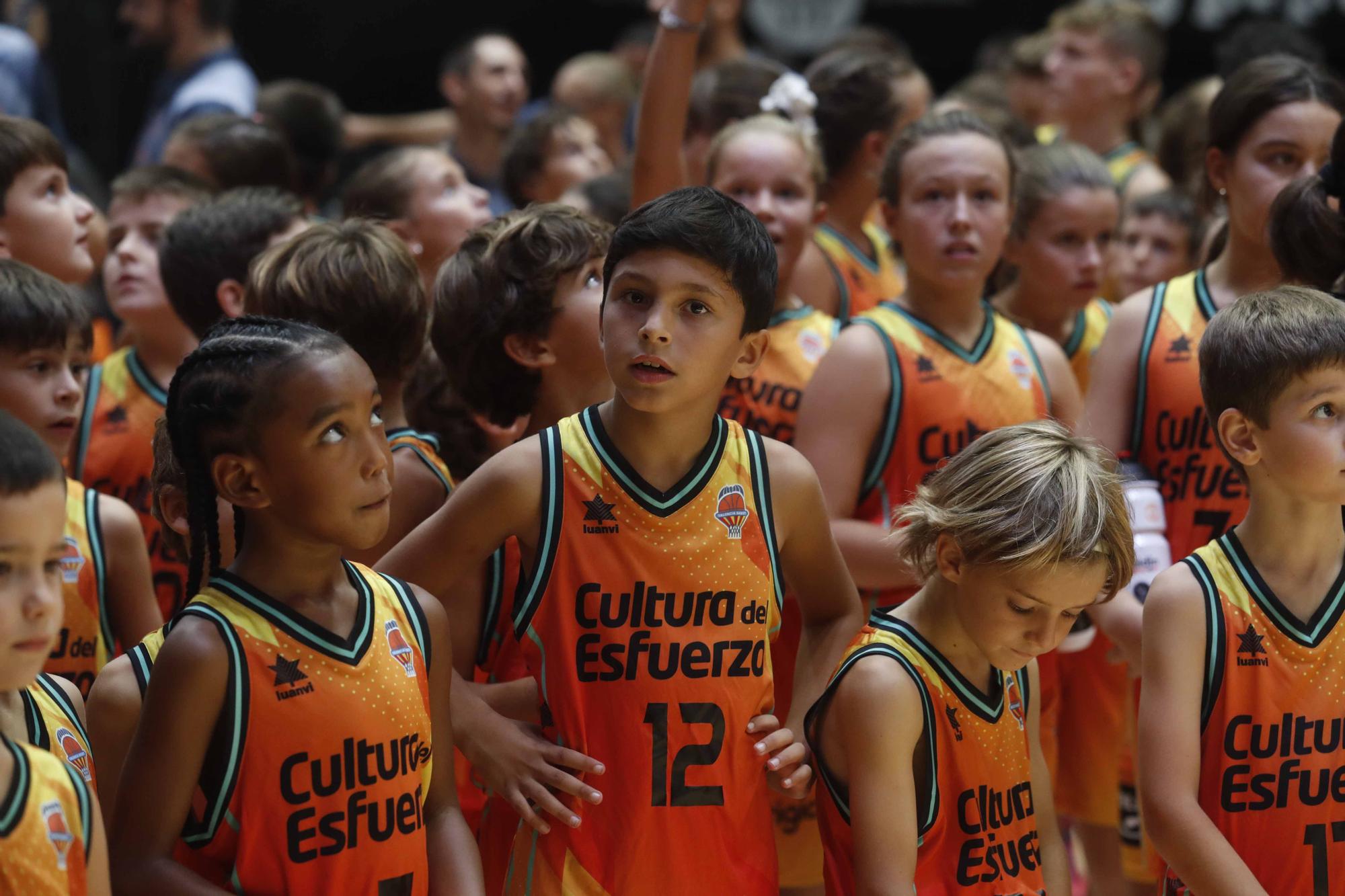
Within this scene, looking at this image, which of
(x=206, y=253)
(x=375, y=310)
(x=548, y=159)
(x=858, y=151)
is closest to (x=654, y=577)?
(x=375, y=310)

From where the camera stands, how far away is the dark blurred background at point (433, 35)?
9406 millimetres

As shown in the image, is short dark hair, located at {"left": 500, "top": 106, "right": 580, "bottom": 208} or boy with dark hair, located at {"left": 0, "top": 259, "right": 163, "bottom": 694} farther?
short dark hair, located at {"left": 500, "top": 106, "right": 580, "bottom": 208}

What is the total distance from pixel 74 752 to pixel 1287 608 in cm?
209

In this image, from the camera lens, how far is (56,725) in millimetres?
2385

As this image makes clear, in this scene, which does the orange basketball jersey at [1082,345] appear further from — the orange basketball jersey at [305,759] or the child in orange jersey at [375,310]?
the orange basketball jersey at [305,759]

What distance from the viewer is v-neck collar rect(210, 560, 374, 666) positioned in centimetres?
236

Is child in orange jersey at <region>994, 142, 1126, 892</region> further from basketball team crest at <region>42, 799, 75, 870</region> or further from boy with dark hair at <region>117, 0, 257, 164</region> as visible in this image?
boy with dark hair at <region>117, 0, 257, 164</region>

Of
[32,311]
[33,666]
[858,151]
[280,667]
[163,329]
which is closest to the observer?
[33,666]

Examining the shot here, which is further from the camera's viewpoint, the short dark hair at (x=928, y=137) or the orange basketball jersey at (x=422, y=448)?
the short dark hair at (x=928, y=137)

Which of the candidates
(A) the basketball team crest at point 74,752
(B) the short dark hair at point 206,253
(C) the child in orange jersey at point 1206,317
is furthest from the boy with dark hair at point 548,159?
(A) the basketball team crest at point 74,752

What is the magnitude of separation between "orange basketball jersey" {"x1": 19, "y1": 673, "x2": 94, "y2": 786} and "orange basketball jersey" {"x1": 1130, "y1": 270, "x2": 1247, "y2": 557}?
8.15 feet

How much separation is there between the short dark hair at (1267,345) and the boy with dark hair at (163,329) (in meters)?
2.28

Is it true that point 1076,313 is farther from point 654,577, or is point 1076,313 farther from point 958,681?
point 654,577

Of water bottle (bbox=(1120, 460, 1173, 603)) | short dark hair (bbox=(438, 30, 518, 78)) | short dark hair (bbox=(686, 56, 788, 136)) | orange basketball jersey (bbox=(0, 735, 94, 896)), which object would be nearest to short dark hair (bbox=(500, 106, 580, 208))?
short dark hair (bbox=(686, 56, 788, 136))
